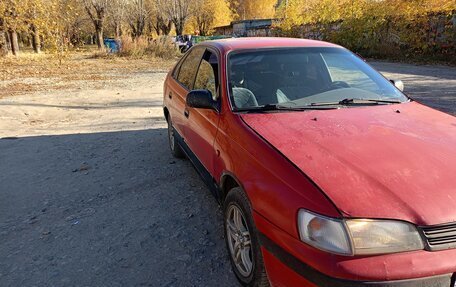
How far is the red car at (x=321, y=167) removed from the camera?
1.74 metres

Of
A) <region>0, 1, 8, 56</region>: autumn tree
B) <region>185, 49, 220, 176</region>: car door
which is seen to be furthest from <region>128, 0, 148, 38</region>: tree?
<region>185, 49, 220, 176</region>: car door

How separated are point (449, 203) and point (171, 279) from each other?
191 cm

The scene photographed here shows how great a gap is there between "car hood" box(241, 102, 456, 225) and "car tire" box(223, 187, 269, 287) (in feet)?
1.53

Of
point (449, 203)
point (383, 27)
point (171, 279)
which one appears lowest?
point (171, 279)

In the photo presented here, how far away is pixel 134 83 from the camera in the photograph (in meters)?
14.6

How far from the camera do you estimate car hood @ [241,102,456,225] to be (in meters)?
1.80

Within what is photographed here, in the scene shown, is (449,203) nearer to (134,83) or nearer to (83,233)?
(83,233)

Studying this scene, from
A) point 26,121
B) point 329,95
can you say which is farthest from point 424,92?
point 26,121

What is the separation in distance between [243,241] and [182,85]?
249 cm

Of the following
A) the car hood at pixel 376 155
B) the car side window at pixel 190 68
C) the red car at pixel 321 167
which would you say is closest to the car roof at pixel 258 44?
the red car at pixel 321 167

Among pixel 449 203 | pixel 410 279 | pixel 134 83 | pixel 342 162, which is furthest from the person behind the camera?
pixel 134 83

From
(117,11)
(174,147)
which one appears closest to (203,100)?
(174,147)

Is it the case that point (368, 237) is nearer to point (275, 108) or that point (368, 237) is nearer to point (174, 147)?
point (275, 108)

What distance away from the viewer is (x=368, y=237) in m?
1.76
